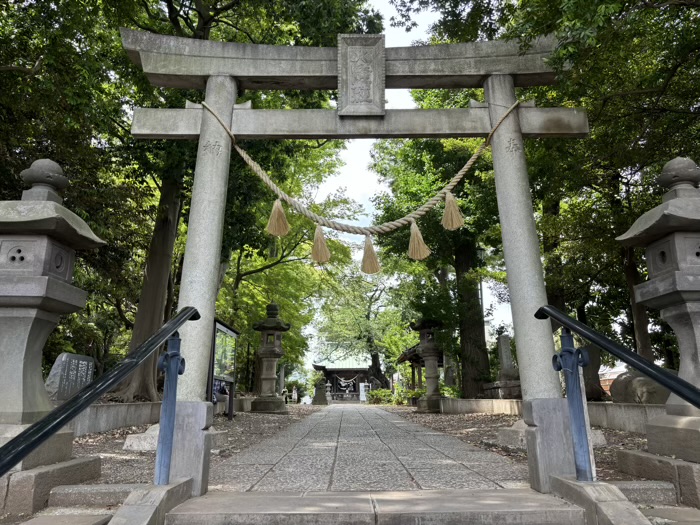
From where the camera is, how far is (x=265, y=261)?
17891 millimetres

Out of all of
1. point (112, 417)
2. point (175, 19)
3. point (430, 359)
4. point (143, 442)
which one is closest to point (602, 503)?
point (143, 442)

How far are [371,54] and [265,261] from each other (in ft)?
45.3

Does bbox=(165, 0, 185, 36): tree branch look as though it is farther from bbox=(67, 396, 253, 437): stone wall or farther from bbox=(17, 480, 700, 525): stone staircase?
bbox=(17, 480, 700, 525): stone staircase

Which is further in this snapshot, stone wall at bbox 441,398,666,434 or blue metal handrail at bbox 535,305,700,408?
stone wall at bbox 441,398,666,434

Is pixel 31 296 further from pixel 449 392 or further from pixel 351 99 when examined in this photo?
pixel 449 392

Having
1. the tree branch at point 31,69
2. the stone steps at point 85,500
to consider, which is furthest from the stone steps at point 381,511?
the tree branch at point 31,69

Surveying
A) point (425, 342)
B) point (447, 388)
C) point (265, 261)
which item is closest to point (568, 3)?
point (425, 342)

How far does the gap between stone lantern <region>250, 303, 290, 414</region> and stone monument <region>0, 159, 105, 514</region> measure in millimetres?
11583

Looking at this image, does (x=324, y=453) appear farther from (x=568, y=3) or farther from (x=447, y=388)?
(x=447, y=388)

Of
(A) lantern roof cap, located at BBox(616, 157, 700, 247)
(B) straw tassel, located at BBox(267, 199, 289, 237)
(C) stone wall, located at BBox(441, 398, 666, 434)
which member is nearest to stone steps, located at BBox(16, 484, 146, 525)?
(B) straw tassel, located at BBox(267, 199, 289, 237)

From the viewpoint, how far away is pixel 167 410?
2.96 m

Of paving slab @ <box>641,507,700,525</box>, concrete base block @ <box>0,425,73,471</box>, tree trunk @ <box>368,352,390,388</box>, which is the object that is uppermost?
tree trunk @ <box>368,352,390,388</box>

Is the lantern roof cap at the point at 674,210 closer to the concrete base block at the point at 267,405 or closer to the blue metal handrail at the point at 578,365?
the blue metal handrail at the point at 578,365

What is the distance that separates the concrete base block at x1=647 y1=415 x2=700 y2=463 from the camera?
2879 millimetres
